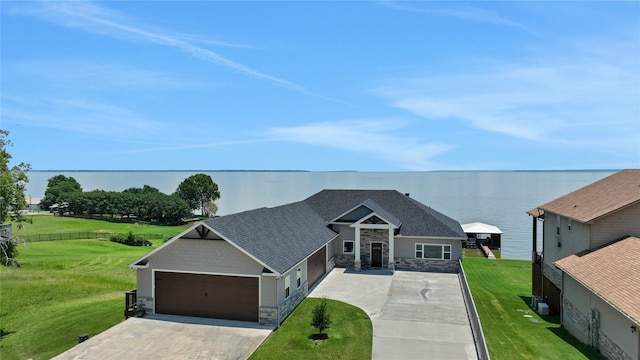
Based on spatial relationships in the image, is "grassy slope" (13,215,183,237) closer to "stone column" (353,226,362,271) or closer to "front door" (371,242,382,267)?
"stone column" (353,226,362,271)

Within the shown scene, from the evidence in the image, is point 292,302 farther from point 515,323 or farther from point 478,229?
point 478,229

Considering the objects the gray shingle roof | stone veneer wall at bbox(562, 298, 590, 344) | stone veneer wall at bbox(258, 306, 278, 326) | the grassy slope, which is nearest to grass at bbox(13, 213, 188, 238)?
the grassy slope

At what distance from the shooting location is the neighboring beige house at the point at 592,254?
13.9m

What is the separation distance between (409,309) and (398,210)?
44.2 ft

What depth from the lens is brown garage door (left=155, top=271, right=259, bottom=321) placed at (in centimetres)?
Answer: 1892

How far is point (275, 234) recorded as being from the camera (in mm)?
22359

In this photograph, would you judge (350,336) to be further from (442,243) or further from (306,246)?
(442,243)

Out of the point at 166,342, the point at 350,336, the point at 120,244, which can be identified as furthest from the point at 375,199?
the point at 120,244

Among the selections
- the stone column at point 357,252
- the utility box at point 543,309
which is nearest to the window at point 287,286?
the stone column at point 357,252

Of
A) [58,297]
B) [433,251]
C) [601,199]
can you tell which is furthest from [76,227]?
[601,199]

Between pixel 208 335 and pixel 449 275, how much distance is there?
58.4ft

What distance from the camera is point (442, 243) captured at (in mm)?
30297

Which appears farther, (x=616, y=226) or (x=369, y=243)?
(x=369, y=243)

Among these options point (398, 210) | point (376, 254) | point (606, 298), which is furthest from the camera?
point (398, 210)
